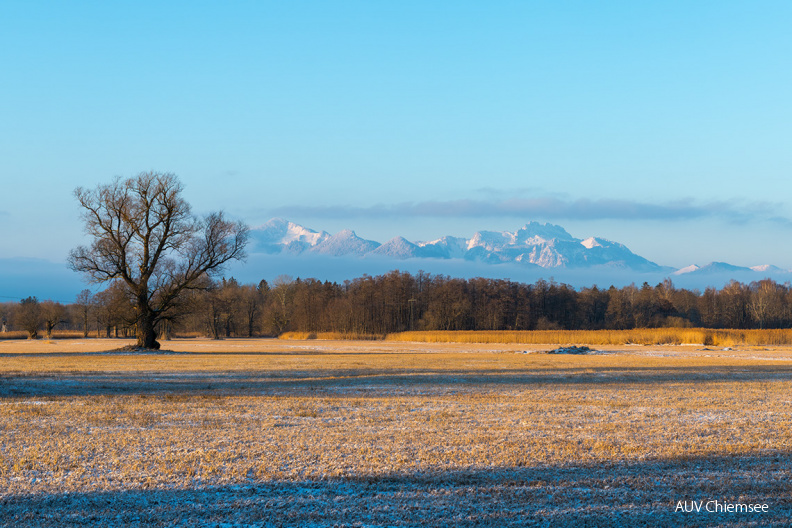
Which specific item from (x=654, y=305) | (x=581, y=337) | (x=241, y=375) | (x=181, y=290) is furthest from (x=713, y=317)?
(x=241, y=375)

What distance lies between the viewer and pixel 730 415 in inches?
509

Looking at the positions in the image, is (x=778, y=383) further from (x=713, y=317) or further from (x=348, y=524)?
(x=713, y=317)

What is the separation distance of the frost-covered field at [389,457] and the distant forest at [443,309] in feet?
278

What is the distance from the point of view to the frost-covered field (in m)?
6.41

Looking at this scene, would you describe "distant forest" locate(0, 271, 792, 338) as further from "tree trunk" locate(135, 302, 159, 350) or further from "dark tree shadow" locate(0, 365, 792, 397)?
"dark tree shadow" locate(0, 365, 792, 397)

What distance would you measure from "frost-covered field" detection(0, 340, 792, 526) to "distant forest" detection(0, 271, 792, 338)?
278 ft

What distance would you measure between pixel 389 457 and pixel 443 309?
347ft

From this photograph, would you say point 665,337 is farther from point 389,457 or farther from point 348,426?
point 389,457

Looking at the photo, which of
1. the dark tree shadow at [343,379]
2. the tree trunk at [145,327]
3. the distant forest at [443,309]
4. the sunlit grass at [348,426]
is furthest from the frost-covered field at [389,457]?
the distant forest at [443,309]

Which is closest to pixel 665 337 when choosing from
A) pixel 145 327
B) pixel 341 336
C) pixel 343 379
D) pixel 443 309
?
pixel 145 327

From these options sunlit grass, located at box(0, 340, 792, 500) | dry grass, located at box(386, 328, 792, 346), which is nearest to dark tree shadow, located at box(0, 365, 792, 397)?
sunlit grass, located at box(0, 340, 792, 500)

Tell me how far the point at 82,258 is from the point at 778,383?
4182 cm

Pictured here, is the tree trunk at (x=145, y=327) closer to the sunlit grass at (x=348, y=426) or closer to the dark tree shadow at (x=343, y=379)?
the dark tree shadow at (x=343, y=379)

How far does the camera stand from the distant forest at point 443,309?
10931 centimetres
